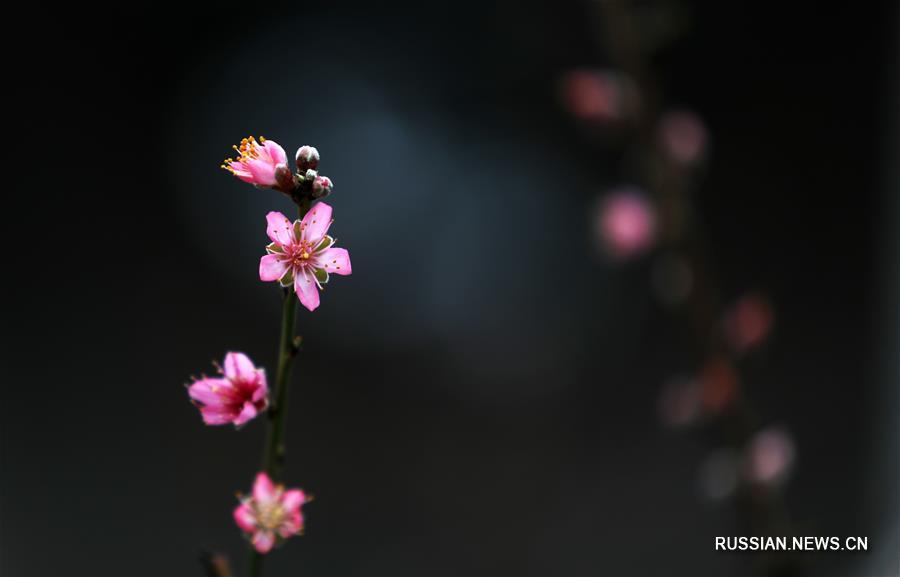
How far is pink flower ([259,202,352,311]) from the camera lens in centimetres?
43

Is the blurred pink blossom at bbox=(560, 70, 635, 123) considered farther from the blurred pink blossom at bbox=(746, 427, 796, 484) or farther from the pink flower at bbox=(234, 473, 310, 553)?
the pink flower at bbox=(234, 473, 310, 553)

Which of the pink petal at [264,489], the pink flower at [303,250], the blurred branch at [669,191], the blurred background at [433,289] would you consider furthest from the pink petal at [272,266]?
the blurred background at [433,289]

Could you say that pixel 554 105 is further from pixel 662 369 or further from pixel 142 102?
pixel 142 102

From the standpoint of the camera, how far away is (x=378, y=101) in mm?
2697

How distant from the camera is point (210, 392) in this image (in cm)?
48

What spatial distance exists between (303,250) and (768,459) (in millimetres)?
528

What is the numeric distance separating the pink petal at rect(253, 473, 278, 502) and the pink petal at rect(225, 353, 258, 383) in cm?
8

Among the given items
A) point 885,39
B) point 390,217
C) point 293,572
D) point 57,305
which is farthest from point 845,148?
point 57,305

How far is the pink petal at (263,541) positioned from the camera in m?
0.38

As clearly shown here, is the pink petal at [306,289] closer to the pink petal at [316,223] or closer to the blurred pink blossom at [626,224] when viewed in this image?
the pink petal at [316,223]

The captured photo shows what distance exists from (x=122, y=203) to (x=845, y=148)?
216 cm

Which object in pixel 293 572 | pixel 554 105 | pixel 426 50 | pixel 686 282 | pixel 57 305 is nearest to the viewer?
pixel 686 282

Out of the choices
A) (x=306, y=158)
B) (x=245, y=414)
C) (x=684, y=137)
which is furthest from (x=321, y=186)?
(x=684, y=137)

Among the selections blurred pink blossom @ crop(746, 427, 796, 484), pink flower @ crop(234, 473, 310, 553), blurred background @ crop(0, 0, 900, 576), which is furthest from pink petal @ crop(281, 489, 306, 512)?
blurred background @ crop(0, 0, 900, 576)
